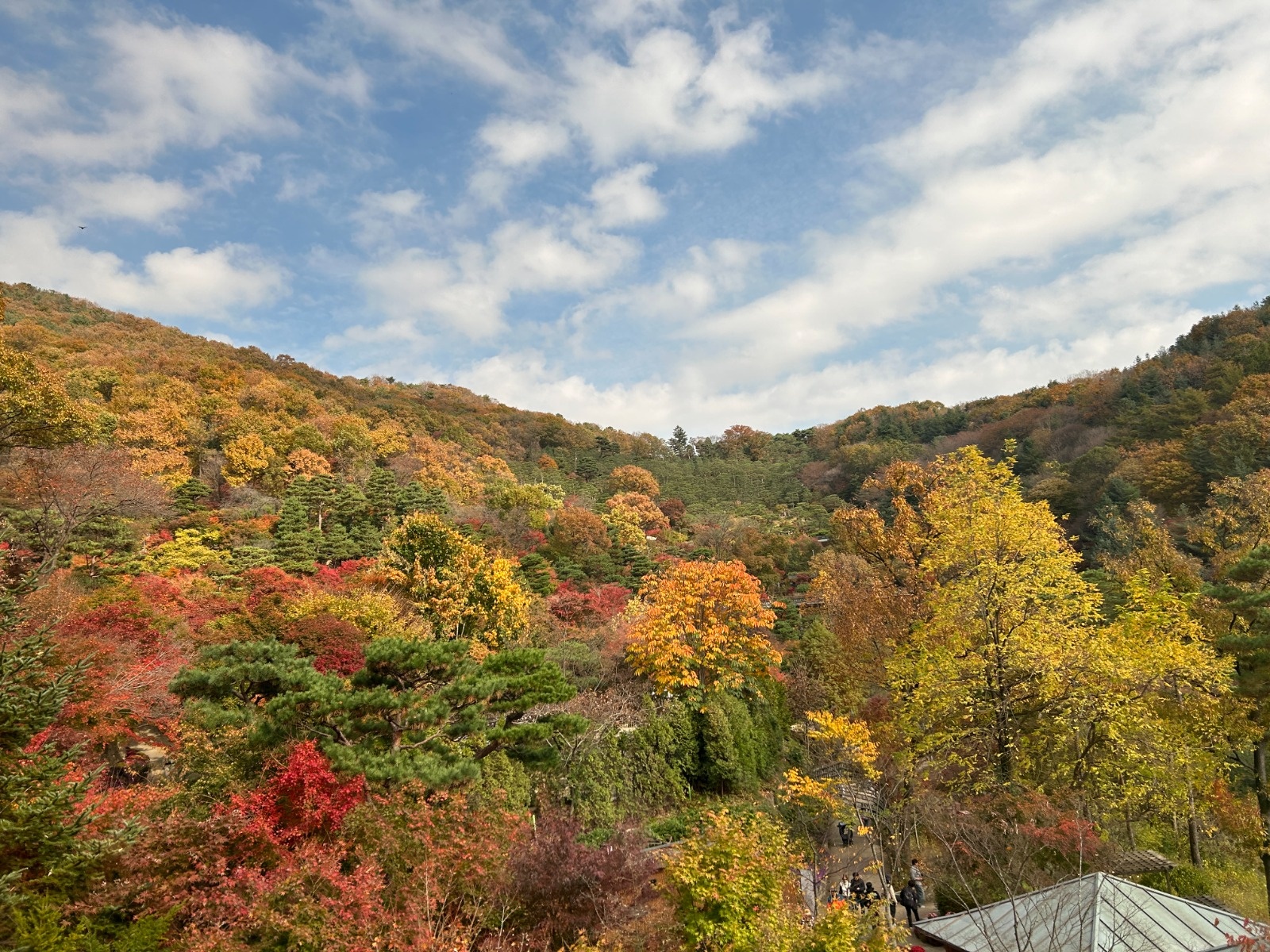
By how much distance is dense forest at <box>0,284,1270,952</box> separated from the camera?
301 inches

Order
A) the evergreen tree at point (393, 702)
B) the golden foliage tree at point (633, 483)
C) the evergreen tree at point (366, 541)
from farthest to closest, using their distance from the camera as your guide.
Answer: the golden foliage tree at point (633, 483)
the evergreen tree at point (366, 541)
the evergreen tree at point (393, 702)

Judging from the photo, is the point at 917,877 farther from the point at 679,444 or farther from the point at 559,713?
the point at 679,444

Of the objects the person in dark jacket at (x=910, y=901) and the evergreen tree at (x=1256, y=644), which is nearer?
the evergreen tree at (x=1256, y=644)

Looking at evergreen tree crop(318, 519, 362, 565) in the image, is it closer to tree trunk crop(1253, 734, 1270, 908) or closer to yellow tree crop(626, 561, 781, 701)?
yellow tree crop(626, 561, 781, 701)

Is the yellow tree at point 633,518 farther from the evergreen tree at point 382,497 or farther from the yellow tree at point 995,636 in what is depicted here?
the yellow tree at point 995,636

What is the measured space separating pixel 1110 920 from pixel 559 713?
901 centimetres

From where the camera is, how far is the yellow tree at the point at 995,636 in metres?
12.1

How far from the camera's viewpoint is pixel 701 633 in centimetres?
1842

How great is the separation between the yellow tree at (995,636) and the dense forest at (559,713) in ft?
0.27

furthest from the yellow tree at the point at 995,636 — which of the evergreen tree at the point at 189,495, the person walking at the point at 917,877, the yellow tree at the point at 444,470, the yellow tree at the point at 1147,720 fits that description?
the yellow tree at the point at 444,470

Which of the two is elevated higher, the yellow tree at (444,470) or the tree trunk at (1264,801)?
the yellow tree at (444,470)

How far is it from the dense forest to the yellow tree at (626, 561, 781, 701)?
0.37 feet

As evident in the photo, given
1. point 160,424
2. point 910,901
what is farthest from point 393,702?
point 160,424

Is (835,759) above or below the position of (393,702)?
below
